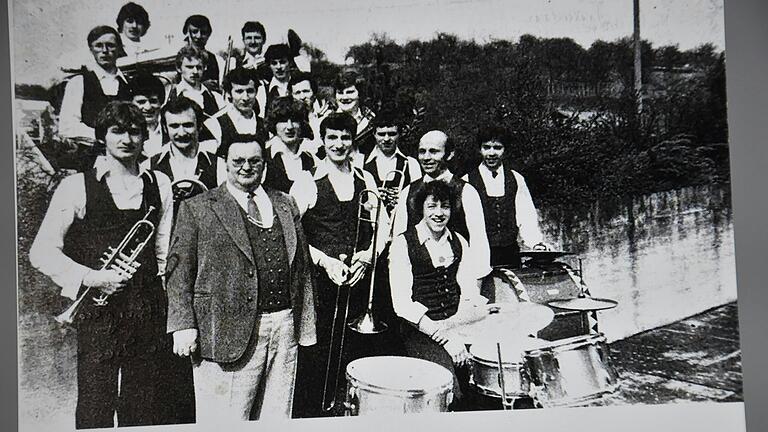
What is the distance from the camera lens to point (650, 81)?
2607mm

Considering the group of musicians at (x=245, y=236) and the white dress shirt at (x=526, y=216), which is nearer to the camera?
the group of musicians at (x=245, y=236)

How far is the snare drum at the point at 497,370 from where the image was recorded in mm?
2553

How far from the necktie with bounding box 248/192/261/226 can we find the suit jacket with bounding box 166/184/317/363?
3cm

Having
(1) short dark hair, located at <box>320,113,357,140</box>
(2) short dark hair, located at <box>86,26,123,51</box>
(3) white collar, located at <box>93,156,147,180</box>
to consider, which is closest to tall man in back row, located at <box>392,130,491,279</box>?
(1) short dark hair, located at <box>320,113,357,140</box>

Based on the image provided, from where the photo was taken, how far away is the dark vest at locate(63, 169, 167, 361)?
8.10 ft

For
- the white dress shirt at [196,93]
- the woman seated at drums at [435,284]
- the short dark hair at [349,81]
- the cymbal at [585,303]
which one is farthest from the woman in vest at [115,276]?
the cymbal at [585,303]

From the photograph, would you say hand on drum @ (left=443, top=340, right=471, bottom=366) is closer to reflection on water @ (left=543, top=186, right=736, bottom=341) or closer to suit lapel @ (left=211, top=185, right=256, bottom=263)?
reflection on water @ (left=543, top=186, right=736, bottom=341)

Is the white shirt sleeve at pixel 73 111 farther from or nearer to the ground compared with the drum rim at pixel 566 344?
farther from the ground

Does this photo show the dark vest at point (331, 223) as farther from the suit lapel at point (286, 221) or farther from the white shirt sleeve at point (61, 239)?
the white shirt sleeve at point (61, 239)

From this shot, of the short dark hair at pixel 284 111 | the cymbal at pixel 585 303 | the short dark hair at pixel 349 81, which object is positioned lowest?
the cymbal at pixel 585 303

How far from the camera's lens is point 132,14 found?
8.18ft

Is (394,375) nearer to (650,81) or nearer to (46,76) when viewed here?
(650,81)

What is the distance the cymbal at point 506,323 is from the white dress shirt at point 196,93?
1099mm

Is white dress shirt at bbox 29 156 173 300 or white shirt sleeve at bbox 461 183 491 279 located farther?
white shirt sleeve at bbox 461 183 491 279
